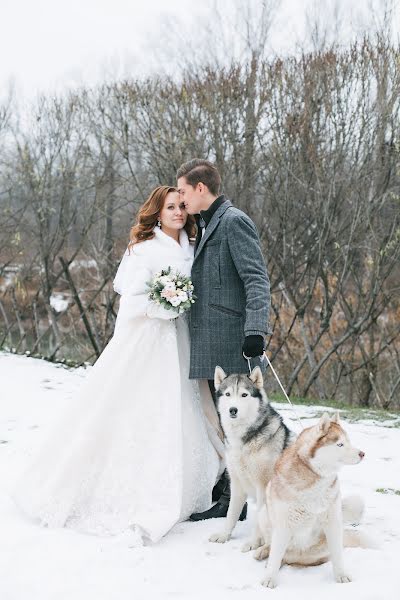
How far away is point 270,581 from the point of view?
2.89m

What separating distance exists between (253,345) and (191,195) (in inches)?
43.9

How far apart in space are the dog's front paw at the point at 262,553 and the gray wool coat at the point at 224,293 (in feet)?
3.35

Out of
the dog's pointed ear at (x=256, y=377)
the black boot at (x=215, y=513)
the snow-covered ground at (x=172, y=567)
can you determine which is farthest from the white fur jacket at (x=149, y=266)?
the snow-covered ground at (x=172, y=567)

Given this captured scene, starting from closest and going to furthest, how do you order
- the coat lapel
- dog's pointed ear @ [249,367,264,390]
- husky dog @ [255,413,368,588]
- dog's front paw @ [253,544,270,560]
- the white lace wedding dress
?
husky dog @ [255,413,368,588], dog's front paw @ [253,544,270,560], dog's pointed ear @ [249,367,264,390], the white lace wedding dress, the coat lapel

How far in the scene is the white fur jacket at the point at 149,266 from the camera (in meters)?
3.95

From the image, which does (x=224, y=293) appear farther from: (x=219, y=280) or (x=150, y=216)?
(x=150, y=216)

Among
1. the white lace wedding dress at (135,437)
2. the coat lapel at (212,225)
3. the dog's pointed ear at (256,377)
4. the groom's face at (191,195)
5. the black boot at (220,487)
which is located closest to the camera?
the dog's pointed ear at (256,377)

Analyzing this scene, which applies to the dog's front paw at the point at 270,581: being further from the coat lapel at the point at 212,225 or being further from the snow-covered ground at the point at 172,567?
the coat lapel at the point at 212,225

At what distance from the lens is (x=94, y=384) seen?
3.99 m

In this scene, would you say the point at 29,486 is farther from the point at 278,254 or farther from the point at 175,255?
the point at 278,254

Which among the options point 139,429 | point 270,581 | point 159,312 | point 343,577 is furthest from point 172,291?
point 343,577

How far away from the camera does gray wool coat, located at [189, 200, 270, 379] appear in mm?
3705

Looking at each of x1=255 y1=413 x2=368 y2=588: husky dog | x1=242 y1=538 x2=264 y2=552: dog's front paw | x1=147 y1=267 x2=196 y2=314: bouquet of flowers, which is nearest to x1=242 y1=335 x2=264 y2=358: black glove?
x1=147 y1=267 x2=196 y2=314: bouquet of flowers

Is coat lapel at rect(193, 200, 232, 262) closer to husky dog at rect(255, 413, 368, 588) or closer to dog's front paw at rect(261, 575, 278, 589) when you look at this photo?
husky dog at rect(255, 413, 368, 588)
